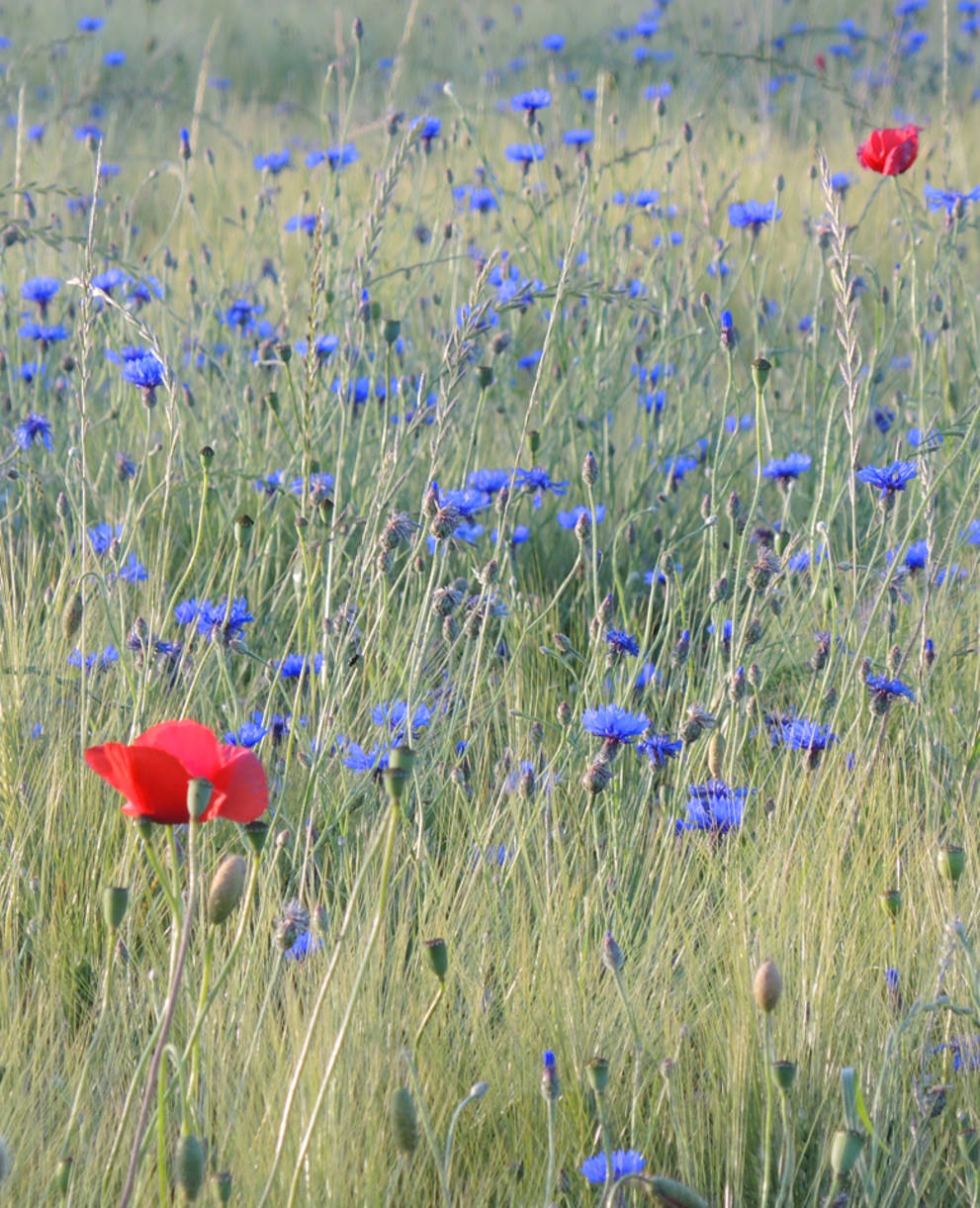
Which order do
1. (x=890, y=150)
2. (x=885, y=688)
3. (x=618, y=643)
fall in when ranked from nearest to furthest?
1. (x=885, y=688)
2. (x=618, y=643)
3. (x=890, y=150)

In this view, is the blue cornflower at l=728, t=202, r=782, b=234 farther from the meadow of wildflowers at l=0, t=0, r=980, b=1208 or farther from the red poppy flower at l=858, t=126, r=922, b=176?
the red poppy flower at l=858, t=126, r=922, b=176

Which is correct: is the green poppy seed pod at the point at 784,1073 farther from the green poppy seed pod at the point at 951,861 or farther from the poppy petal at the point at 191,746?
the poppy petal at the point at 191,746

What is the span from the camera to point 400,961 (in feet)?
4.31

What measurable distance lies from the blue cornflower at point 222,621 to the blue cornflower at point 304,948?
1.21ft

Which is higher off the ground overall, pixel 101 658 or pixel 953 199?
pixel 953 199

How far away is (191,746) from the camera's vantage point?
1.03 metres

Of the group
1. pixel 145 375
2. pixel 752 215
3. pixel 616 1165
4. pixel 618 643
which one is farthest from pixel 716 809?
pixel 752 215

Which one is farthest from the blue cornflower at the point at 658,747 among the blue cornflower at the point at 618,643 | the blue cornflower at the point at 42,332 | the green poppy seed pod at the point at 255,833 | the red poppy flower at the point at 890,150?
the blue cornflower at the point at 42,332

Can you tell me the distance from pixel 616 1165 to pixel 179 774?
0.48 metres

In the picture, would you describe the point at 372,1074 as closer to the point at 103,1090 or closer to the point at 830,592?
the point at 103,1090

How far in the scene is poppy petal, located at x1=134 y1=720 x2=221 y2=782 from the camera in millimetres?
1021

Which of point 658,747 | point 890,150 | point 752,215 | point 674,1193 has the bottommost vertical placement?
point 658,747

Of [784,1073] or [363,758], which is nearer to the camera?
[784,1073]

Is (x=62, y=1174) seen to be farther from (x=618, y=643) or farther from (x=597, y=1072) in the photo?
(x=618, y=643)
